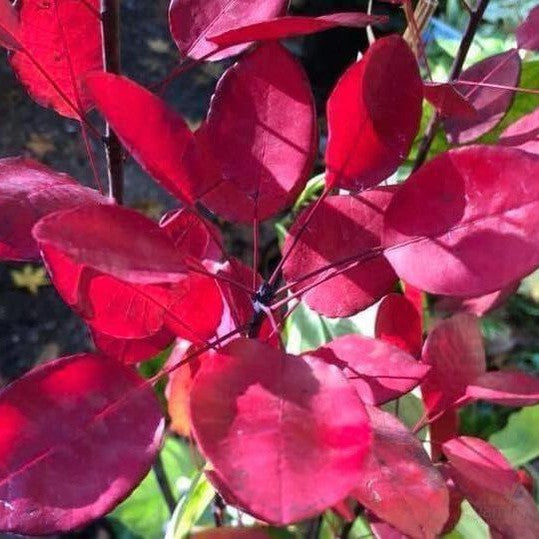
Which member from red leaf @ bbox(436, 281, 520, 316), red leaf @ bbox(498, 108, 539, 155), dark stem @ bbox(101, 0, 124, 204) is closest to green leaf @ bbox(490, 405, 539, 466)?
red leaf @ bbox(436, 281, 520, 316)

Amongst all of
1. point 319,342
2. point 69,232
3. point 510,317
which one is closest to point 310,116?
point 69,232

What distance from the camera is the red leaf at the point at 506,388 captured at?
0.45 m

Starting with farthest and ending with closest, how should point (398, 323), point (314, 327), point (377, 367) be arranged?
1. point (314, 327)
2. point (398, 323)
3. point (377, 367)

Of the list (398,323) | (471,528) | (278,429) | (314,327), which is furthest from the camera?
(314,327)

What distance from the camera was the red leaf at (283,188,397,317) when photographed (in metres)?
0.44

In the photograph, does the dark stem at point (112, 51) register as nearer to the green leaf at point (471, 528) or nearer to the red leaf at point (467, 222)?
the red leaf at point (467, 222)

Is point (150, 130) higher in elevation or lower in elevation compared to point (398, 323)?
higher

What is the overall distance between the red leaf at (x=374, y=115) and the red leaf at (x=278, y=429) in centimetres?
11

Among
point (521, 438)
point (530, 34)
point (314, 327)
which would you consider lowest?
point (521, 438)

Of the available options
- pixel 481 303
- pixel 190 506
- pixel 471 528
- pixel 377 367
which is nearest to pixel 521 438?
pixel 471 528

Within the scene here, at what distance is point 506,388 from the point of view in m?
0.47

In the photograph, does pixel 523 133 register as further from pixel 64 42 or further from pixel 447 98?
pixel 64 42

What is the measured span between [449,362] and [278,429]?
9.4 inches

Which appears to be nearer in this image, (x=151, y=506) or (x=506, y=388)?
(x=506, y=388)
